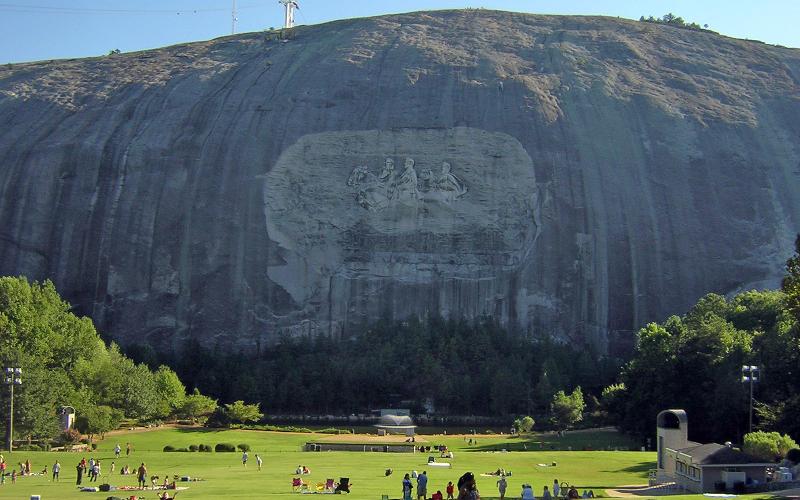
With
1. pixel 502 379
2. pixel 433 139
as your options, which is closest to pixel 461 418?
pixel 502 379

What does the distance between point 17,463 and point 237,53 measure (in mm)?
61315

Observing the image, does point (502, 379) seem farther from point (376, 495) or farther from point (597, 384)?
point (376, 495)

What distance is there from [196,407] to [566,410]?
61.6 feet

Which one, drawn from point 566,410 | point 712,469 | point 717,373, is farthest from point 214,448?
point 712,469

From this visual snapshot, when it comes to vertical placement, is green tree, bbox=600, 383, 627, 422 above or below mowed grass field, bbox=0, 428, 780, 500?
above

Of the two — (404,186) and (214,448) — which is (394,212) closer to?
(404,186)

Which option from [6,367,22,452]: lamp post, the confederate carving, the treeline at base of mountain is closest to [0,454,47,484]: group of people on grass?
[6,367,22,452]: lamp post

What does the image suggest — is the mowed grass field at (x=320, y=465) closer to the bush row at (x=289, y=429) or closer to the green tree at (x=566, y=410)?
the bush row at (x=289, y=429)

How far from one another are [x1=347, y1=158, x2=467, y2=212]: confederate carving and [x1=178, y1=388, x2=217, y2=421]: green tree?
22746mm

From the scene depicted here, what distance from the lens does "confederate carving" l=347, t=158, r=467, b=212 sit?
264 ft

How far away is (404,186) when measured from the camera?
80.8 metres

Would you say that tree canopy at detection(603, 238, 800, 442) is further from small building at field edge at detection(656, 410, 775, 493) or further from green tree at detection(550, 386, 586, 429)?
small building at field edge at detection(656, 410, 775, 493)

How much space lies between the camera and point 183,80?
9206 cm

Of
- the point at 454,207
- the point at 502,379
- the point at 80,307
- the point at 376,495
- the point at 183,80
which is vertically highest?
the point at 183,80
